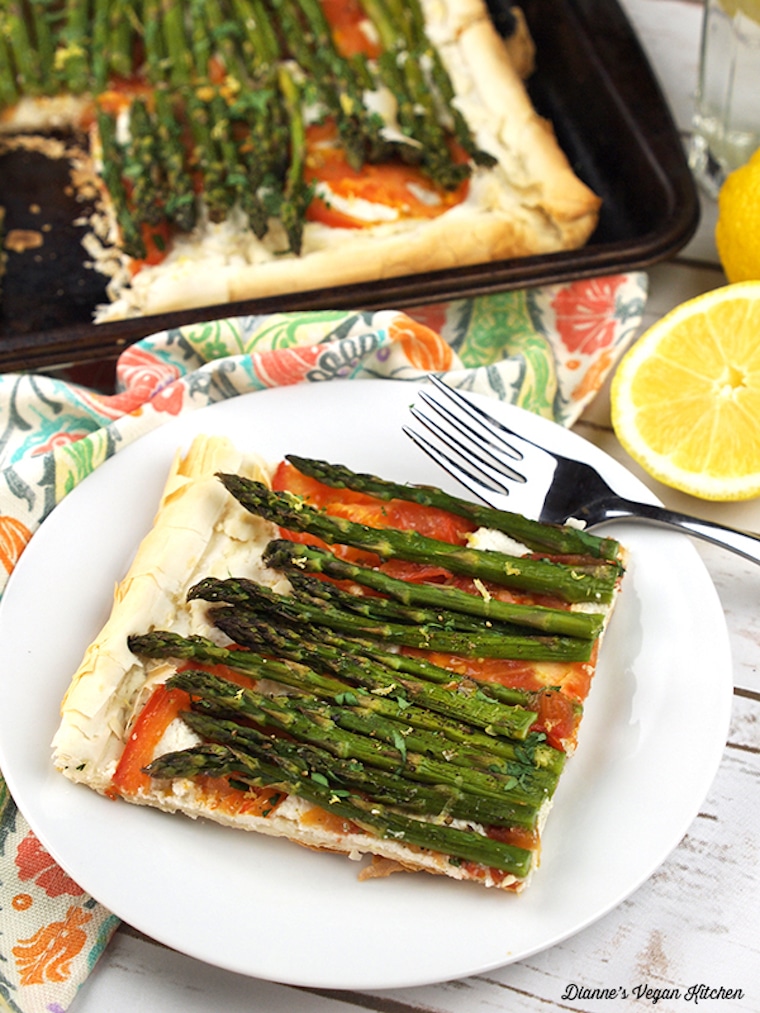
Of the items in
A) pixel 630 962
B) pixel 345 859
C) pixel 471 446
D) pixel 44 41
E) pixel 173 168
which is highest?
pixel 44 41

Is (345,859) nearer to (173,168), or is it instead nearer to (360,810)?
(360,810)

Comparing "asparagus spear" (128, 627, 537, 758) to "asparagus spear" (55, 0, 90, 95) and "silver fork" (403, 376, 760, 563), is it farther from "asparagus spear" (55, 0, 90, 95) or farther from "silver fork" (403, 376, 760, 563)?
"asparagus spear" (55, 0, 90, 95)

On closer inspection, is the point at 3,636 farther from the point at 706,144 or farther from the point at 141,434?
the point at 706,144

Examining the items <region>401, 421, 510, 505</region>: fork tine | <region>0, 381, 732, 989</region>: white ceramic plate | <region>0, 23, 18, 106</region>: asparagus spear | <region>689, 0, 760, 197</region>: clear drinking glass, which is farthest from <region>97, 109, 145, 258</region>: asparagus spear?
<region>689, 0, 760, 197</region>: clear drinking glass

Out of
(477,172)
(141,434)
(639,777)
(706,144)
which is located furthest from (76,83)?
(639,777)

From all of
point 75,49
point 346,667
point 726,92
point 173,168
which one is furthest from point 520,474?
point 75,49
